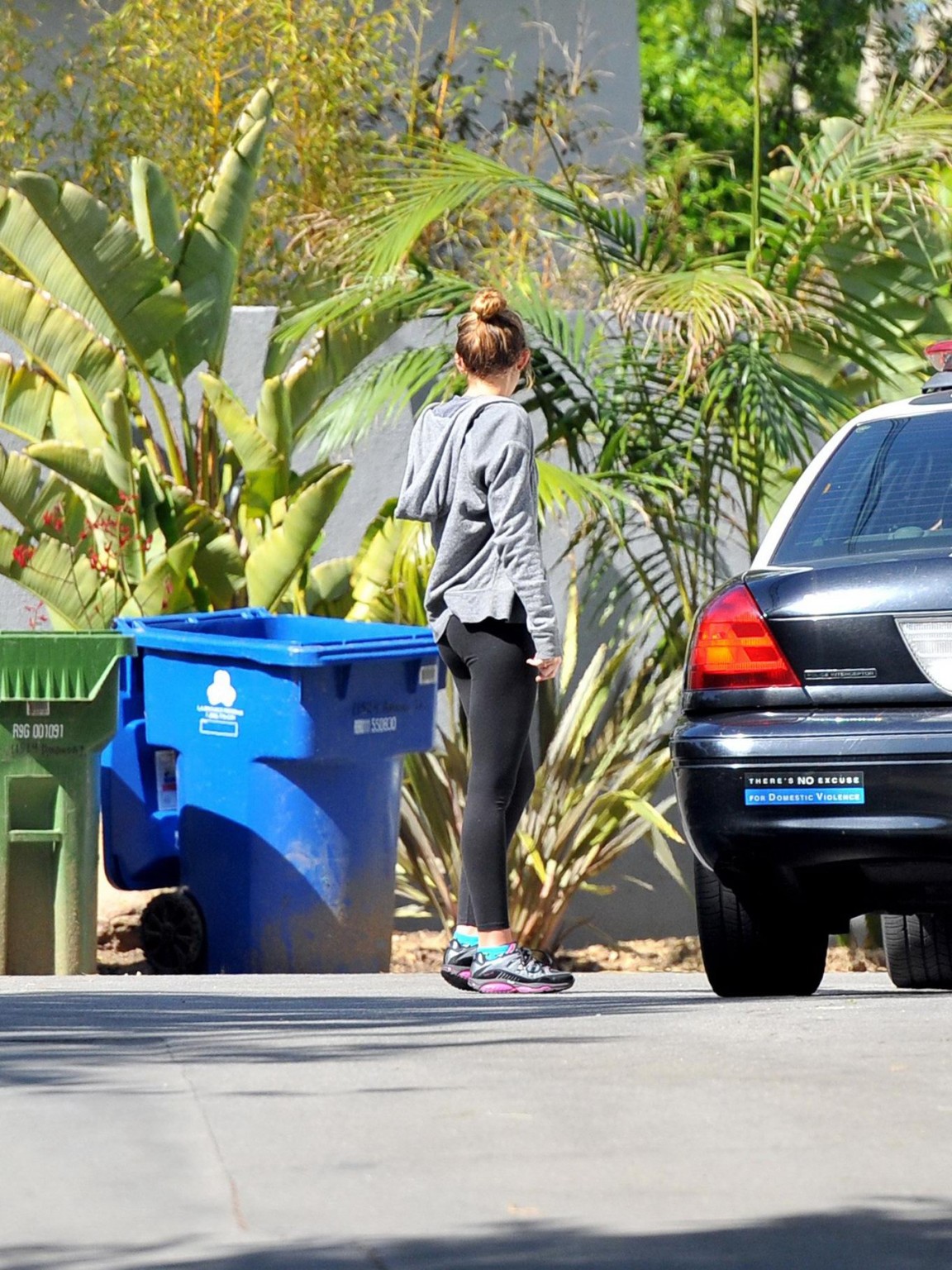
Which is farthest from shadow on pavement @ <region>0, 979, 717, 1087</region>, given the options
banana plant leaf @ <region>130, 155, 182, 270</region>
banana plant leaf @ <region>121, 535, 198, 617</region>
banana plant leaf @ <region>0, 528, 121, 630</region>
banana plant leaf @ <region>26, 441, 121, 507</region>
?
banana plant leaf @ <region>130, 155, 182, 270</region>

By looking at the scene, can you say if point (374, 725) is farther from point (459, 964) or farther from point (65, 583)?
point (459, 964)

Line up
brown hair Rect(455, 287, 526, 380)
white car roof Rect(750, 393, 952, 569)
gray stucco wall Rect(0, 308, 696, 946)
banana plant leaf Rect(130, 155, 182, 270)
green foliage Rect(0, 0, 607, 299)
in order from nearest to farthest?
white car roof Rect(750, 393, 952, 569) < brown hair Rect(455, 287, 526, 380) < banana plant leaf Rect(130, 155, 182, 270) < gray stucco wall Rect(0, 308, 696, 946) < green foliage Rect(0, 0, 607, 299)

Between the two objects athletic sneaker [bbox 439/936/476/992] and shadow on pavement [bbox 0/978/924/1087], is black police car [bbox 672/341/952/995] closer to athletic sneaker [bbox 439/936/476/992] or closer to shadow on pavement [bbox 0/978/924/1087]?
shadow on pavement [bbox 0/978/924/1087]

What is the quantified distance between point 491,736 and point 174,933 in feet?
9.20

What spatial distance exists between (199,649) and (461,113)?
717cm

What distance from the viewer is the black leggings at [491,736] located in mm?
5969

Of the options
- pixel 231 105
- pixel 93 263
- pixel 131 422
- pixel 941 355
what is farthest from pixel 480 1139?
pixel 231 105

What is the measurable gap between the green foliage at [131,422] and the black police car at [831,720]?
3767 mm

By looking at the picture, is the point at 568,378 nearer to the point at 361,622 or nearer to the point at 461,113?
the point at 361,622

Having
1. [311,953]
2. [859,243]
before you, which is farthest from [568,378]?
[311,953]

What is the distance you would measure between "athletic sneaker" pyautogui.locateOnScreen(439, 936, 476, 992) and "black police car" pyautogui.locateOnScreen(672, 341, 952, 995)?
2.35 feet

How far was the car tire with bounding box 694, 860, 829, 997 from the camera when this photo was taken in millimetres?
5852

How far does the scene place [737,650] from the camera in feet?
18.2

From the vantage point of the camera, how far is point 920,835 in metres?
5.32
